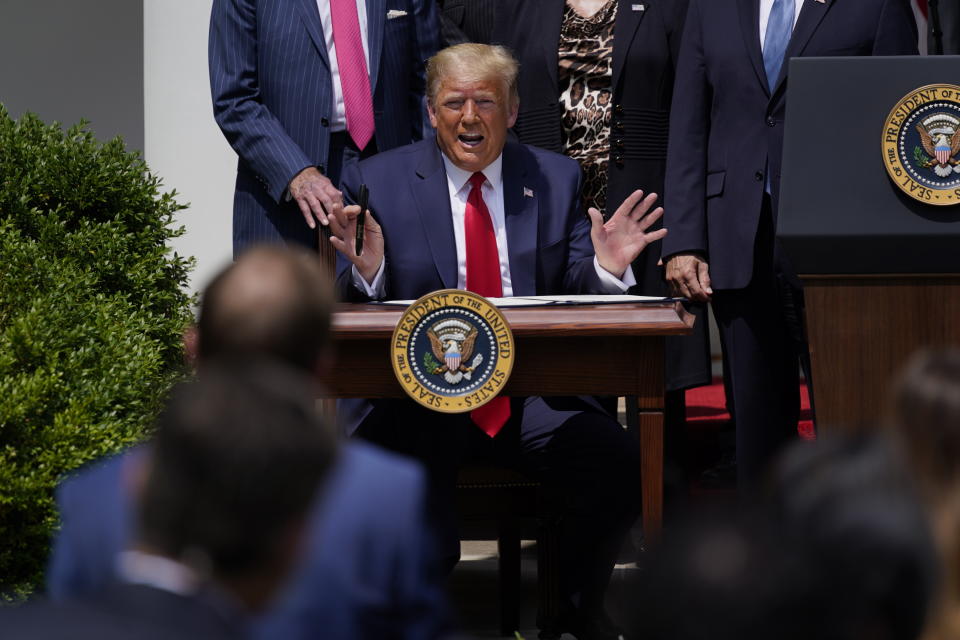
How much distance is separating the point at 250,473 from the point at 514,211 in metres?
2.89

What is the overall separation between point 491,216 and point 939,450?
2737 mm

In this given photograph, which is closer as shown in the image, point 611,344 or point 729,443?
point 611,344

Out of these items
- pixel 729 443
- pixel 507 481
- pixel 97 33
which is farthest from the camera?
pixel 97 33

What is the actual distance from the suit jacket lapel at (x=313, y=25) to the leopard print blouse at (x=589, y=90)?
2.40 feet

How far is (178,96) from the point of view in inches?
231

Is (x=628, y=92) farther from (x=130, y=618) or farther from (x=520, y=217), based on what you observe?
(x=130, y=618)

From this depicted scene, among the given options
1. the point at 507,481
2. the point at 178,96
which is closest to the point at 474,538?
the point at 507,481

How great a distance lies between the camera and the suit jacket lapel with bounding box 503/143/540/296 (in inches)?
159

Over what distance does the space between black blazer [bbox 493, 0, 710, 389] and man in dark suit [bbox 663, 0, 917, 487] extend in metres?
0.38

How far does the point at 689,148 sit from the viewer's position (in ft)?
13.9

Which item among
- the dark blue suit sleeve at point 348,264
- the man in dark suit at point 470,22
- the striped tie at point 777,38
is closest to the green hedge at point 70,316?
the dark blue suit sleeve at point 348,264

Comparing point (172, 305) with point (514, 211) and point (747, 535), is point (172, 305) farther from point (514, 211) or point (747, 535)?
point (747, 535)

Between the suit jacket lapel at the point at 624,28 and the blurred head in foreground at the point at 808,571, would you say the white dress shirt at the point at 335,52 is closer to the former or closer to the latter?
the suit jacket lapel at the point at 624,28

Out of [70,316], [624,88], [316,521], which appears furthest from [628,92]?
[316,521]
